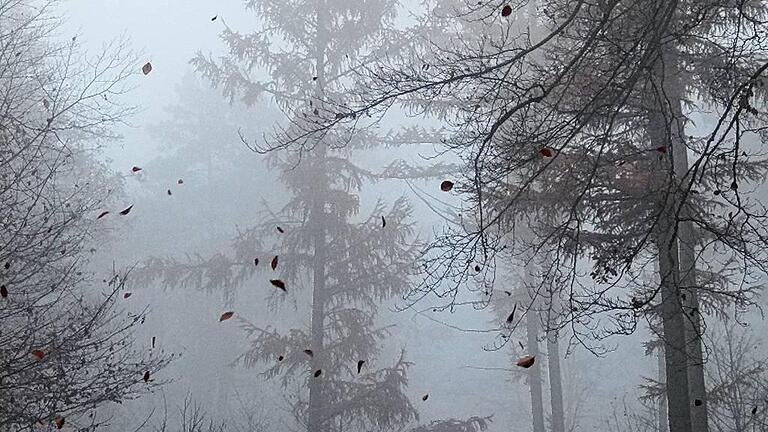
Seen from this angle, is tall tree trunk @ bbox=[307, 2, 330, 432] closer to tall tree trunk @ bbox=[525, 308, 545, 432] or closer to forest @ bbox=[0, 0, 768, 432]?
forest @ bbox=[0, 0, 768, 432]

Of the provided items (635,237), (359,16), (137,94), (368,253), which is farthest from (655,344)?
(137,94)

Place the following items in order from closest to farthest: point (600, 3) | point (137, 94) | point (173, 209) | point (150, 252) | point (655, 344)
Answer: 1. point (600, 3)
2. point (655, 344)
3. point (150, 252)
4. point (173, 209)
5. point (137, 94)

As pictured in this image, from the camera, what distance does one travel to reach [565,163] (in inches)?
234

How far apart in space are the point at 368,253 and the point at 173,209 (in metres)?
15.3

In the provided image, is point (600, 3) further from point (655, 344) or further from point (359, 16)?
point (359, 16)

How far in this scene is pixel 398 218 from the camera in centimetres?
1104

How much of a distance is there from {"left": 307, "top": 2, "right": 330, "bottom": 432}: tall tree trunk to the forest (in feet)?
0.12

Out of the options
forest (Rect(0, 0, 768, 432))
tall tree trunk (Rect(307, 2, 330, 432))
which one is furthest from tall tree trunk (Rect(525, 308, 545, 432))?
tall tree trunk (Rect(307, 2, 330, 432))

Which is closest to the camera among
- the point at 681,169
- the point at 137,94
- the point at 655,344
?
the point at 681,169

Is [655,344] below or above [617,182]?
below

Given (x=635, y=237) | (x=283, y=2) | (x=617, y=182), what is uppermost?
(x=283, y=2)

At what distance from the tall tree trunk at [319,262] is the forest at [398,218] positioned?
0.12ft

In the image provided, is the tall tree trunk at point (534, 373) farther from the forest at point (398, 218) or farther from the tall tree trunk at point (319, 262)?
the tall tree trunk at point (319, 262)

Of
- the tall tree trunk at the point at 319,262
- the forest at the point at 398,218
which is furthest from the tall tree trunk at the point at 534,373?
the tall tree trunk at the point at 319,262
